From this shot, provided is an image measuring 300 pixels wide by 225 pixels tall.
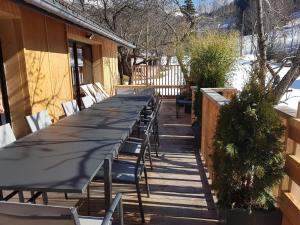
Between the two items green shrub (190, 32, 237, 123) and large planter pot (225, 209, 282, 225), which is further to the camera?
green shrub (190, 32, 237, 123)

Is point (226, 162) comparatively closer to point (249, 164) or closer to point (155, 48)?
point (249, 164)

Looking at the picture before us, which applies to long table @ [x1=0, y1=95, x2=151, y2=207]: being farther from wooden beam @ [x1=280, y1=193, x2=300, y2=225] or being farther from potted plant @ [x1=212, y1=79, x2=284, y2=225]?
wooden beam @ [x1=280, y1=193, x2=300, y2=225]

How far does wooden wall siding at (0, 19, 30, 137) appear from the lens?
3.88 metres

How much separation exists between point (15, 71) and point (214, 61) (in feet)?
11.2

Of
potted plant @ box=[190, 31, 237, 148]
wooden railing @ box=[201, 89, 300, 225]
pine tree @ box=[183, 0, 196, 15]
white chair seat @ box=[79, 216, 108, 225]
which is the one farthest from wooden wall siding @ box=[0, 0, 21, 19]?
pine tree @ box=[183, 0, 196, 15]

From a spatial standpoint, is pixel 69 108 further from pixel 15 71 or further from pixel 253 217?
pixel 253 217

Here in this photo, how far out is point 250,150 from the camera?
6.75 ft

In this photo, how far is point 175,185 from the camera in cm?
331

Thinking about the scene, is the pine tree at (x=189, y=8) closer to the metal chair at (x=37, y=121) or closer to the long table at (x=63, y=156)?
the metal chair at (x=37, y=121)

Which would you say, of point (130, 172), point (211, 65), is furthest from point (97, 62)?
point (130, 172)

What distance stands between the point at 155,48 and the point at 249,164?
579 inches

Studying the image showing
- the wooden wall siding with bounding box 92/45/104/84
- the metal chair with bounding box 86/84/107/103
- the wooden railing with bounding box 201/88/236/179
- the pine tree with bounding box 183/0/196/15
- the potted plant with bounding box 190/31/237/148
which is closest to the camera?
the wooden railing with bounding box 201/88/236/179

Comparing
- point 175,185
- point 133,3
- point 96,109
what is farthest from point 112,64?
point 175,185

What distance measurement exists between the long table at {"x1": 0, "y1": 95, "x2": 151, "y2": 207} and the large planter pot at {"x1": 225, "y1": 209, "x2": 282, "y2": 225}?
917 mm
